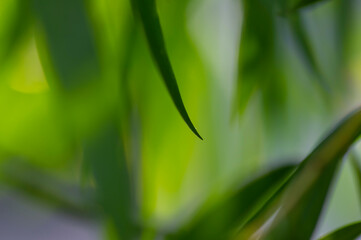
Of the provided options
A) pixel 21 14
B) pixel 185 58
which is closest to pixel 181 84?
pixel 185 58

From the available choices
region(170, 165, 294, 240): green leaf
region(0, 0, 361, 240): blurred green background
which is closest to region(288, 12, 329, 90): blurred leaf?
region(0, 0, 361, 240): blurred green background

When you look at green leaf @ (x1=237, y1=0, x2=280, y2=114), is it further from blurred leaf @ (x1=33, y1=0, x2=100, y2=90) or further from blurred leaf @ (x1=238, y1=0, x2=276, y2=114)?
blurred leaf @ (x1=33, y1=0, x2=100, y2=90)

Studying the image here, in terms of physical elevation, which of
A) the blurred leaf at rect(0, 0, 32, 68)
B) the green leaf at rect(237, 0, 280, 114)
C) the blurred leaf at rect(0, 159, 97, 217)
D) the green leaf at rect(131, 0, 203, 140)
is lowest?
the blurred leaf at rect(0, 159, 97, 217)

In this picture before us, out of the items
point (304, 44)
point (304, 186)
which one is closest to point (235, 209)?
point (304, 186)

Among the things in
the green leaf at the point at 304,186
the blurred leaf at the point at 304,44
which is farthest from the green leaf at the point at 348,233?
the blurred leaf at the point at 304,44

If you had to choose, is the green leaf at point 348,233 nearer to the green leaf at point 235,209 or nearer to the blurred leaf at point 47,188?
the green leaf at point 235,209
